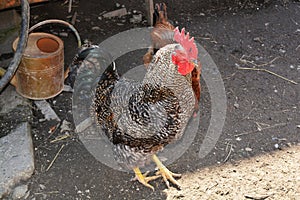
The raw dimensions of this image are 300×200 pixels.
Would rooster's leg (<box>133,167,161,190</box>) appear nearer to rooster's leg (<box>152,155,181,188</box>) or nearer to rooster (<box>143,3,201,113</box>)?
rooster's leg (<box>152,155,181,188</box>)

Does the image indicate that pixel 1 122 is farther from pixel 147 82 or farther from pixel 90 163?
pixel 147 82

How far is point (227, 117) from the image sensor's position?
12.5ft

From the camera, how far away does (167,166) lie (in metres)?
3.40

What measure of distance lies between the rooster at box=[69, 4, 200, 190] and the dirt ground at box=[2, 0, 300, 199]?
272mm

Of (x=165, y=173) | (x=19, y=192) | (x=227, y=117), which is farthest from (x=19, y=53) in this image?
(x=227, y=117)

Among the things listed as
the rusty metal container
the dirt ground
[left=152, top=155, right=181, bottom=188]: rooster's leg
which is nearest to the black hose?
the rusty metal container

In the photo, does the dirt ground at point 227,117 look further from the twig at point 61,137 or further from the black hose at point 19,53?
the black hose at point 19,53

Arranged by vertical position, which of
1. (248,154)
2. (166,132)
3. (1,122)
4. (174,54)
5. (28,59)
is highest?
(174,54)

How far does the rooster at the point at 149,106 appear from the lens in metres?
2.89

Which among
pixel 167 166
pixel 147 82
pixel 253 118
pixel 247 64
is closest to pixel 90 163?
pixel 167 166

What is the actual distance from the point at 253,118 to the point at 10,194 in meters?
2.17

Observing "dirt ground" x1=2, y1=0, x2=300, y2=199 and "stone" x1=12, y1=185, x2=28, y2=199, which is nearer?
"stone" x1=12, y1=185, x2=28, y2=199

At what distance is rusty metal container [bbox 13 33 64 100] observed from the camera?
351cm

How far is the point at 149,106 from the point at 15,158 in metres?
1.16
